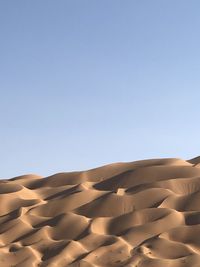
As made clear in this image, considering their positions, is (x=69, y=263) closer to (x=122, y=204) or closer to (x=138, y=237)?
(x=138, y=237)

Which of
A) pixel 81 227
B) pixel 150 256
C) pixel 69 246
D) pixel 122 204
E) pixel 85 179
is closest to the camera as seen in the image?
pixel 150 256

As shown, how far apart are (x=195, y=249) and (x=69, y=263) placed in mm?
1513

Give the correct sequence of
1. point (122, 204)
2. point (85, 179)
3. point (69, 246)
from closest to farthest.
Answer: point (69, 246) → point (122, 204) → point (85, 179)

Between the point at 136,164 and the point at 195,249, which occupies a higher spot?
the point at 136,164

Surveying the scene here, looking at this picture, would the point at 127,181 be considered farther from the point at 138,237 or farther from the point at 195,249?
the point at 195,249

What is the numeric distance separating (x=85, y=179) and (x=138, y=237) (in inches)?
163

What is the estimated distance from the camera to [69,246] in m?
7.24

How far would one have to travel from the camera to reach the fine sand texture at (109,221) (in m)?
6.86

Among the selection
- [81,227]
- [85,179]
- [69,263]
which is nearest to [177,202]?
[81,227]

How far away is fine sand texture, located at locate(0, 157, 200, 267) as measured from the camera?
22.5 ft

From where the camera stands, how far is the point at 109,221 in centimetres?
811

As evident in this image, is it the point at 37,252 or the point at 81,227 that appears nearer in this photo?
the point at 37,252

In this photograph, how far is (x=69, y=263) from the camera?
6.78 meters

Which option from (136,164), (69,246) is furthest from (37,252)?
Result: (136,164)
